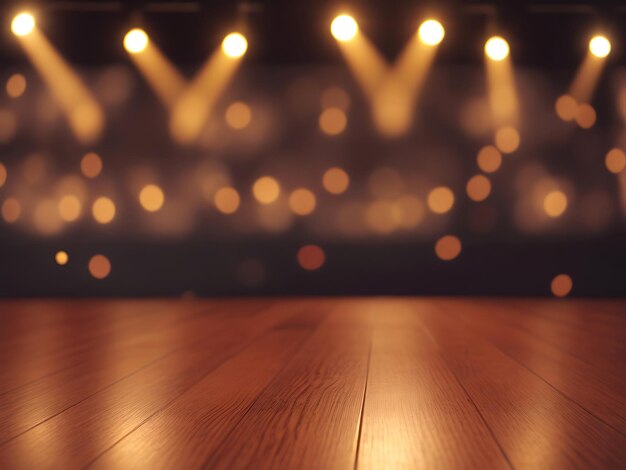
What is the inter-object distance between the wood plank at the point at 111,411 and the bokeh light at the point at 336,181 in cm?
211

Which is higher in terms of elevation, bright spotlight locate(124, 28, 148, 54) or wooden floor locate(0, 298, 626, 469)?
bright spotlight locate(124, 28, 148, 54)

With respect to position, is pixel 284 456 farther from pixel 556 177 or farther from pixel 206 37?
pixel 556 177

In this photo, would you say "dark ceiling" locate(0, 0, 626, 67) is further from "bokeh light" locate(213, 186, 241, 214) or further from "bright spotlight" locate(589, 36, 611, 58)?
"bokeh light" locate(213, 186, 241, 214)

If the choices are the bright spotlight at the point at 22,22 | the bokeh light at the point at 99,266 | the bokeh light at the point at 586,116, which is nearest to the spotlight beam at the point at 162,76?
the bright spotlight at the point at 22,22

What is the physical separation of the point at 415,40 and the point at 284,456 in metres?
3.26

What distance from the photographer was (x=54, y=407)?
1065 mm

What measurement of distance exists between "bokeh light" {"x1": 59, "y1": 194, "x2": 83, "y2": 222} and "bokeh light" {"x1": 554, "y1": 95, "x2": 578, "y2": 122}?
2.94 metres

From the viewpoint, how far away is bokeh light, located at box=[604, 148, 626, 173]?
377 centimetres

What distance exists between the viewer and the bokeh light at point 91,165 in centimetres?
387

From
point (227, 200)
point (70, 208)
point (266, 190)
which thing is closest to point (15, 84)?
point (70, 208)

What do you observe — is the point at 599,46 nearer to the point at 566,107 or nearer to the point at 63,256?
the point at 566,107

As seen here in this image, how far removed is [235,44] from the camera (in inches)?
139

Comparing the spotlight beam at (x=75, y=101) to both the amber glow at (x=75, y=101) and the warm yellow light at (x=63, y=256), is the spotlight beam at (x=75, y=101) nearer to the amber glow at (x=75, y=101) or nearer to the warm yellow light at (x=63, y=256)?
the amber glow at (x=75, y=101)

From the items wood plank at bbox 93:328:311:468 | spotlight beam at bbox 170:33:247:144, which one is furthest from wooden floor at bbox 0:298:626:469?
spotlight beam at bbox 170:33:247:144
